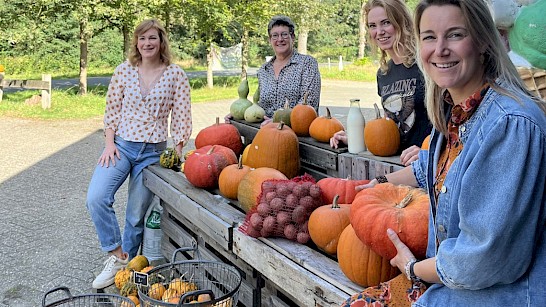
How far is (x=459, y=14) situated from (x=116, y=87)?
3.16 meters

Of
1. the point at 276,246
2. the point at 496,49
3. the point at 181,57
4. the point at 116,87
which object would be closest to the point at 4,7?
the point at 116,87

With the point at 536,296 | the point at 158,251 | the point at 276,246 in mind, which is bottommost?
the point at 158,251

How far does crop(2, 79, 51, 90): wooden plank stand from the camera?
14.4 meters

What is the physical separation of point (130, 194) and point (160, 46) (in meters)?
1.24

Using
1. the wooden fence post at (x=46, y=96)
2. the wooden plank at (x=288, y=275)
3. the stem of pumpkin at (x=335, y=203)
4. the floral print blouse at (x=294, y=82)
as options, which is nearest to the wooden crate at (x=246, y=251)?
the wooden plank at (x=288, y=275)

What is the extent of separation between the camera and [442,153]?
5.82ft

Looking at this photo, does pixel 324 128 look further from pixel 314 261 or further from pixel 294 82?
pixel 314 261

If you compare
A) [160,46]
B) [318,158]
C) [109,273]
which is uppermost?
[160,46]

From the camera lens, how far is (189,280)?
3.25 metres

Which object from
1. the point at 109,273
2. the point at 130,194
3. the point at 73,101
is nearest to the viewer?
the point at 109,273

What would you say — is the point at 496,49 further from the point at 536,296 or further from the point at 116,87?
the point at 116,87

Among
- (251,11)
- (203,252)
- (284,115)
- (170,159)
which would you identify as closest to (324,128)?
(284,115)

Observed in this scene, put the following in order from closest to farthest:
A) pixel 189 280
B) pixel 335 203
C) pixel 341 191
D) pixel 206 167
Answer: pixel 335 203
pixel 341 191
pixel 189 280
pixel 206 167

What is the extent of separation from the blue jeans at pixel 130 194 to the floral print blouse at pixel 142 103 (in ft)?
0.39
